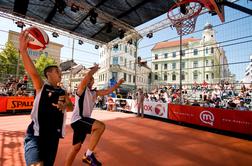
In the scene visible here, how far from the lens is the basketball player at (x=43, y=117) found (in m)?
1.83

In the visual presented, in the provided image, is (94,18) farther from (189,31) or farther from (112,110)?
(112,110)

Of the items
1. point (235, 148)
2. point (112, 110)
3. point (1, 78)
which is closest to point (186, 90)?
point (112, 110)

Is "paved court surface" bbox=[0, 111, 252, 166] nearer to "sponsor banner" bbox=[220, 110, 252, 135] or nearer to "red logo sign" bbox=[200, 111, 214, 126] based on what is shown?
"sponsor banner" bbox=[220, 110, 252, 135]

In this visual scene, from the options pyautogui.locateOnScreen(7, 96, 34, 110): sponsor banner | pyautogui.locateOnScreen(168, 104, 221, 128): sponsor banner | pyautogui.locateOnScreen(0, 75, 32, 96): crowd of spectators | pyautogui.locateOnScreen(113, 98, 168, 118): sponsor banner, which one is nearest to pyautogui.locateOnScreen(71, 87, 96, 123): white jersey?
pyautogui.locateOnScreen(168, 104, 221, 128): sponsor banner

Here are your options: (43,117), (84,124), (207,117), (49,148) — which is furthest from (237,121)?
(43,117)

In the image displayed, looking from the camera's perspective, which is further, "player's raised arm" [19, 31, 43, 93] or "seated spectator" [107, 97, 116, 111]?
"seated spectator" [107, 97, 116, 111]

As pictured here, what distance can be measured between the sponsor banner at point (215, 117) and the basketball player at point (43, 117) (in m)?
6.98

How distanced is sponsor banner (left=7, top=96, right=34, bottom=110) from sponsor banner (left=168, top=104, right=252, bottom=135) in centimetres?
915

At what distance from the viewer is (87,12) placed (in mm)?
10445

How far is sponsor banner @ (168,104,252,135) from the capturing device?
21.9ft

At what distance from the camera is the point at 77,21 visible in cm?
1170

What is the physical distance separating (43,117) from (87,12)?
31.9ft

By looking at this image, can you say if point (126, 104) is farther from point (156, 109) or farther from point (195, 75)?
point (195, 75)

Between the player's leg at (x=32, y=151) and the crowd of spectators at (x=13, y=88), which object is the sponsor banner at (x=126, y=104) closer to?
the crowd of spectators at (x=13, y=88)
